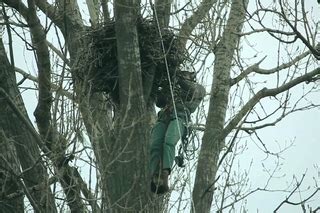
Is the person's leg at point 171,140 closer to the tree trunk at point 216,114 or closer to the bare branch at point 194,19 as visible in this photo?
the tree trunk at point 216,114

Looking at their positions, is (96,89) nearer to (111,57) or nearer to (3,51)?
(111,57)

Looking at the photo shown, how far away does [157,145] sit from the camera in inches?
242

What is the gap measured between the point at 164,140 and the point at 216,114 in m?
0.94

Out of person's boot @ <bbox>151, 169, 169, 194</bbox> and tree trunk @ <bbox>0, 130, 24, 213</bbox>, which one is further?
person's boot @ <bbox>151, 169, 169, 194</bbox>

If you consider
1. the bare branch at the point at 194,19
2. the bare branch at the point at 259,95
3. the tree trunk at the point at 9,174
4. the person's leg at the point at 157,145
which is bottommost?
the tree trunk at the point at 9,174

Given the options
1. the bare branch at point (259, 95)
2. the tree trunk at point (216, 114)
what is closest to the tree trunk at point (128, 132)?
the tree trunk at point (216, 114)

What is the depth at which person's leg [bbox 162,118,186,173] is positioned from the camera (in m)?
6.08

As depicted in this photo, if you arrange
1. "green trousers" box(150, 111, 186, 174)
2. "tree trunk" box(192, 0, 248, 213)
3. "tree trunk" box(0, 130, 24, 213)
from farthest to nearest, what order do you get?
1. "tree trunk" box(192, 0, 248, 213)
2. "green trousers" box(150, 111, 186, 174)
3. "tree trunk" box(0, 130, 24, 213)

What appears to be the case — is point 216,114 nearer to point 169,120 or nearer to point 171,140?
point 169,120

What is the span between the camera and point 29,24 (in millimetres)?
5414

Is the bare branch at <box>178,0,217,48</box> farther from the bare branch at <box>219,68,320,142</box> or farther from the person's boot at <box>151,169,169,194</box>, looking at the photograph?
the person's boot at <box>151,169,169,194</box>

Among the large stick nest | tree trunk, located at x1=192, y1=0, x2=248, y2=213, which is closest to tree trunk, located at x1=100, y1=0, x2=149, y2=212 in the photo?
the large stick nest

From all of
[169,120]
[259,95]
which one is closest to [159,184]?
[169,120]

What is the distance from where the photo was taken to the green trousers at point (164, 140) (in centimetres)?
602
